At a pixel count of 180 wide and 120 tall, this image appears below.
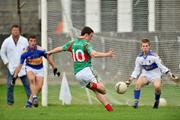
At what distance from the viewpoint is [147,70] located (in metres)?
18.0

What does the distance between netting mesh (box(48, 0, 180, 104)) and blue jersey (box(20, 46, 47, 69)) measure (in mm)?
1369

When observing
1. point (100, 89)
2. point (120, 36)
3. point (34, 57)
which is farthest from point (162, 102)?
point (100, 89)

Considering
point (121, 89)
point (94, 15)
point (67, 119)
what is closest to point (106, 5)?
point (94, 15)

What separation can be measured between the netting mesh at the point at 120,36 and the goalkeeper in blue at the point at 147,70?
3.66 ft

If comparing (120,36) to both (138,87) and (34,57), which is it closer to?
(138,87)

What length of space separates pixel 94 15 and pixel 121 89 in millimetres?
3045

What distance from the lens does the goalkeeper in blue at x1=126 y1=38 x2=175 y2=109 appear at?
17703 millimetres

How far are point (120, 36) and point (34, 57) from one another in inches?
94.4

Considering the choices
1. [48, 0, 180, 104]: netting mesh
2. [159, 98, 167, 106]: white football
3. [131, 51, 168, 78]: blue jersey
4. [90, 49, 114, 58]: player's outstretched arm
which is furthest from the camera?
[48, 0, 180, 104]: netting mesh

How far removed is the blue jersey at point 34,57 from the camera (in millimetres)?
17797

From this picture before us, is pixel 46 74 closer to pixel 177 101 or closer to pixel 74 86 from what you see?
pixel 74 86

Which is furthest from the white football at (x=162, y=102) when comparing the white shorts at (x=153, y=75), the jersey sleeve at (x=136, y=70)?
the jersey sleeve at (x=136, y=70)

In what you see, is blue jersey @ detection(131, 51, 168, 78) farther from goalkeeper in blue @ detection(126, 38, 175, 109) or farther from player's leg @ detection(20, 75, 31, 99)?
player's leg @ detection(20, 75, 31, 99)

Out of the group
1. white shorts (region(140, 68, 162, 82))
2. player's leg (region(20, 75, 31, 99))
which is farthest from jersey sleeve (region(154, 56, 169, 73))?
player's leg (region(20, 75, 31, 99))
